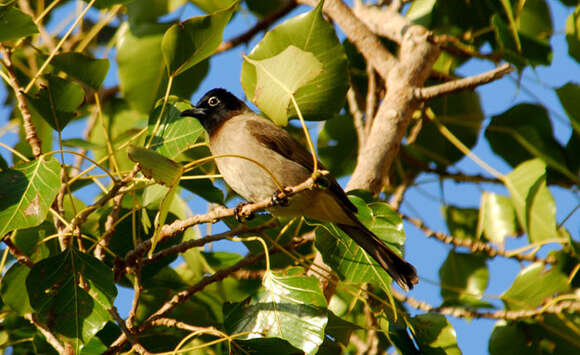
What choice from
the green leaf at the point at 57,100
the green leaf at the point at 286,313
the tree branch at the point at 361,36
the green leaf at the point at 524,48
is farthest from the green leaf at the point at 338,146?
the green leaf at the point at 57,100

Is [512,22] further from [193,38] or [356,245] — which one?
[193,38]

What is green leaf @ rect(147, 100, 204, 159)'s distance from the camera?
3.12 m

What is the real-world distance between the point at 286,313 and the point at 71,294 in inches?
37.5

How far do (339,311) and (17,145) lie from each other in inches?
84.0

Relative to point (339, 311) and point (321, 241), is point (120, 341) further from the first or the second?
point (339, 311)

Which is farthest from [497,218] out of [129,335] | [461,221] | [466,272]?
[129,335]

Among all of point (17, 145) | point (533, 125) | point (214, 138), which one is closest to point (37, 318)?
point (17, 145)

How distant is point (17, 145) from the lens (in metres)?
3.54

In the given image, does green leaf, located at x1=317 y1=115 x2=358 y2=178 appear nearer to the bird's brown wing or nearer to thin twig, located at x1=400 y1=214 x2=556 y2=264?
the bird's brown wing

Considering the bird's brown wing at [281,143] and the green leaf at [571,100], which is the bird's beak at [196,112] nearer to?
the bird's brown wing at [281,143]

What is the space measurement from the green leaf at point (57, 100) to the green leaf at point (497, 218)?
277cm

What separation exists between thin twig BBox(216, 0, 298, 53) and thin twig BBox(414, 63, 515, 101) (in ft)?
5.86

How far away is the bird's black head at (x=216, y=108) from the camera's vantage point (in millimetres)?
4312

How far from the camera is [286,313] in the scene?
2.77 m
